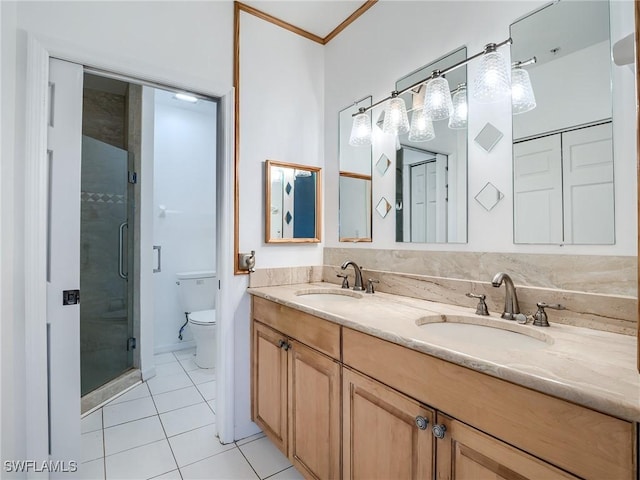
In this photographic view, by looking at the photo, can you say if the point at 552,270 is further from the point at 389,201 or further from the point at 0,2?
the point at 0,2

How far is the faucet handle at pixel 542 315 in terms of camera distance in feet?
3.59

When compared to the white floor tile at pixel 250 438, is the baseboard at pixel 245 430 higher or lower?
higher

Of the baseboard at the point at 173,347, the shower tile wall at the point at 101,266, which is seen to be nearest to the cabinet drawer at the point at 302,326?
the shower tile wall at the point at 101,266

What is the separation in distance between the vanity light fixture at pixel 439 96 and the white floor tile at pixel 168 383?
2.60 meters

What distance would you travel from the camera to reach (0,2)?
126cm

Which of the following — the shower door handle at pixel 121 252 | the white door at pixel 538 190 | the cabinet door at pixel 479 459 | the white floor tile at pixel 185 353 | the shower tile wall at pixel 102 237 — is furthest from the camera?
the white floor tile at pixel 185 353

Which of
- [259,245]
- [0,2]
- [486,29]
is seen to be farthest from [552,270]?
[0,2]

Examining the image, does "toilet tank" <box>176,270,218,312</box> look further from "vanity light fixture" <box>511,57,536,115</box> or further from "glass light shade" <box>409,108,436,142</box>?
"vanity light fixture" <box>511,57,536,115</box>

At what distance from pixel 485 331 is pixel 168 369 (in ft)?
8.82

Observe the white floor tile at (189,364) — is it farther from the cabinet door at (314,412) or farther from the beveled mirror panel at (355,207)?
the beveled mirror panel at (355,207)

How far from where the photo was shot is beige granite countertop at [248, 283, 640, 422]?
2.02 ft

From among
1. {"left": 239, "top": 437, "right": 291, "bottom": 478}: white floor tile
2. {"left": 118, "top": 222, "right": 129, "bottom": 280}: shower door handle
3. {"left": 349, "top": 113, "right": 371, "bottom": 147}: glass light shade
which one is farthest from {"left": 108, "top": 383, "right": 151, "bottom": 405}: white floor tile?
{"left": 349, "top": 113, "right": 371, "bottom": 147}: glass light shade

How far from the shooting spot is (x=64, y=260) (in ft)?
4.98

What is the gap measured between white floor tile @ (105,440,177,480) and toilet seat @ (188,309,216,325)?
1051mm
